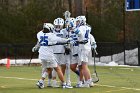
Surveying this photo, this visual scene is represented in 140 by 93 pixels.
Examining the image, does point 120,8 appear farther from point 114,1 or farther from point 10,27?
point 10,27

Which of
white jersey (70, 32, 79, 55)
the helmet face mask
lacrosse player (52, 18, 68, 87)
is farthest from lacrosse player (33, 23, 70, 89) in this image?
the helmet face mask

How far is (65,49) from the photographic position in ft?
55.5

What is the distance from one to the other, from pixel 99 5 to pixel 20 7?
7.92 metres

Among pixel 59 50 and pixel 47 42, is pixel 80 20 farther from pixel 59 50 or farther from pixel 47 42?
pixel 47 42

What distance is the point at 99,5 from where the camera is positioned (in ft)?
172

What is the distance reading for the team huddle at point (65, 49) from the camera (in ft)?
54.6

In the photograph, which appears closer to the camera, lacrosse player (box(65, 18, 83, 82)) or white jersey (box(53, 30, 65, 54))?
white jersey (box(53, 30, 65, 54))

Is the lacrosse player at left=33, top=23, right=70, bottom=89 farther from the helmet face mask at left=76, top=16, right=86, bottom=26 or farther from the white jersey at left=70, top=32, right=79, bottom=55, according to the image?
the helmet face mask at left=76, top=16, right=86, bottom=26

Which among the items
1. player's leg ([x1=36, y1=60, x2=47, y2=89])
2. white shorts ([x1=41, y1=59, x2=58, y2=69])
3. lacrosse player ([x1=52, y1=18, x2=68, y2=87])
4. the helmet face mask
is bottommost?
player's leg ([x1=36, y1=60, x2=47, y2=89])

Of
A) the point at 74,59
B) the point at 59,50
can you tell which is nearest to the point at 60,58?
the point at 59,50

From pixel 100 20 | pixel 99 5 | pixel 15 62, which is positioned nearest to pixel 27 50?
pixel 15 62

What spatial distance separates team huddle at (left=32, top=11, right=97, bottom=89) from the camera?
1664 centimetres

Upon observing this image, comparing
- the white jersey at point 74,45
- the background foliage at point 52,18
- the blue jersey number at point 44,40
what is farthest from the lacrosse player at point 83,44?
the background foliage at point 52,18

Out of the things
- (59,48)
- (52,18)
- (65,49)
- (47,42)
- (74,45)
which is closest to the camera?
(47,42)
